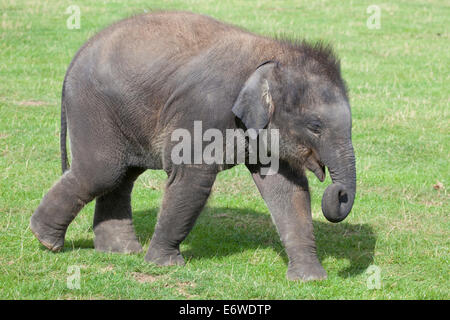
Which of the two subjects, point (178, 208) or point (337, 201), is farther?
point (178, 208)

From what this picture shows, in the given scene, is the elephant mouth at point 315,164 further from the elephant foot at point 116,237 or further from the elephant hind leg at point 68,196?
the elephant foot at point 116,237

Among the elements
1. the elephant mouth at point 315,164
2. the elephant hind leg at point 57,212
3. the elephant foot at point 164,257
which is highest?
the elephant mouth at point 315,164

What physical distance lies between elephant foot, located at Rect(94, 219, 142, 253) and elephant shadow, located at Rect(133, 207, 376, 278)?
384 mm

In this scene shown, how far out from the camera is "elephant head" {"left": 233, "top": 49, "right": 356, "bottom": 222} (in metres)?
6.66

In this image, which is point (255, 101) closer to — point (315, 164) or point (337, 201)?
point (315, 164)

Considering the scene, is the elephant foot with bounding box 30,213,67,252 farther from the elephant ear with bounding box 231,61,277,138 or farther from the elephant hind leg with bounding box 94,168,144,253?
the elephant ear with bounding box 231,61,277,138

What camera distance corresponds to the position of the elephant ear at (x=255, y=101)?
6.73 meters

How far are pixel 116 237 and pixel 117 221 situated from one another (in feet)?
0.65

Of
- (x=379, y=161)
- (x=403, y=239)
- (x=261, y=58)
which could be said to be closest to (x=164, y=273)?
(x=261, y=58)

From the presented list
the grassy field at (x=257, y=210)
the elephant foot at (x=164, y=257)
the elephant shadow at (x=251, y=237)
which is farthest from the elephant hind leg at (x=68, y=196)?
the elephant shadow at (x=251, y=237)

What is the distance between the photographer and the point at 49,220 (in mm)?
7555

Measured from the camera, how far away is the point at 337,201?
654 centimetres

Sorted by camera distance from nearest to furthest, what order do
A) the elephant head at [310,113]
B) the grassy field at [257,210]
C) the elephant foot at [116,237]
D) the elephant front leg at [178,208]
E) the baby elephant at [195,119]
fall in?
the elephant head at [310,113], the baby elephant at [195,119], the grassy field at [257,210], the elephant front leg at [178,208], the elephant foot at [116,237]

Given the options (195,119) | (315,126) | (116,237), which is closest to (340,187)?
(315,126)
